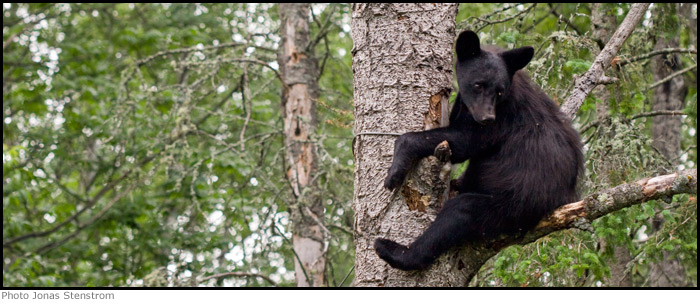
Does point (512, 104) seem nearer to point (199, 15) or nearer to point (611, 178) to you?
point (611, 178)

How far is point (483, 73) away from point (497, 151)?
0.53 meters

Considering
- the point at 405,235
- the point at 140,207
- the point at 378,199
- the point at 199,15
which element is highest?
the point at 199,15

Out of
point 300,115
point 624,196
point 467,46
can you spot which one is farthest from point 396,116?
point 300,115

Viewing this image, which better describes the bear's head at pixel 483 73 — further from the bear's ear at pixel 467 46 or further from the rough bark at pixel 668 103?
the rough bark at pixel 668 103

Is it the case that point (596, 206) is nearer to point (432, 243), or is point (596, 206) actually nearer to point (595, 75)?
point (432, 243)

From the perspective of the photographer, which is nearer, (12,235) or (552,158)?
(552,158)

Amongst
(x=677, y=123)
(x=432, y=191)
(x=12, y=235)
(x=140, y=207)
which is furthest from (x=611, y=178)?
(x=12, y=235)

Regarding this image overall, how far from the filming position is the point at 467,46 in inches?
172

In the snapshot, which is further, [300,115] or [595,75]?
[300,115]

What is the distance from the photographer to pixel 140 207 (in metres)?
11.0

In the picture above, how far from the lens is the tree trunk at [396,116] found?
3686mm

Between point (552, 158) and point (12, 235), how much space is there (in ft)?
33.4

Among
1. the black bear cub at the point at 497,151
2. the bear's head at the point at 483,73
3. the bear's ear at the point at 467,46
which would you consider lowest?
the black bear cub at the point at 497,151

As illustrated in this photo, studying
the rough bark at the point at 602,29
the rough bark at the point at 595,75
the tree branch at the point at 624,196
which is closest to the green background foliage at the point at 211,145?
the rough bark at the point at 602,29
